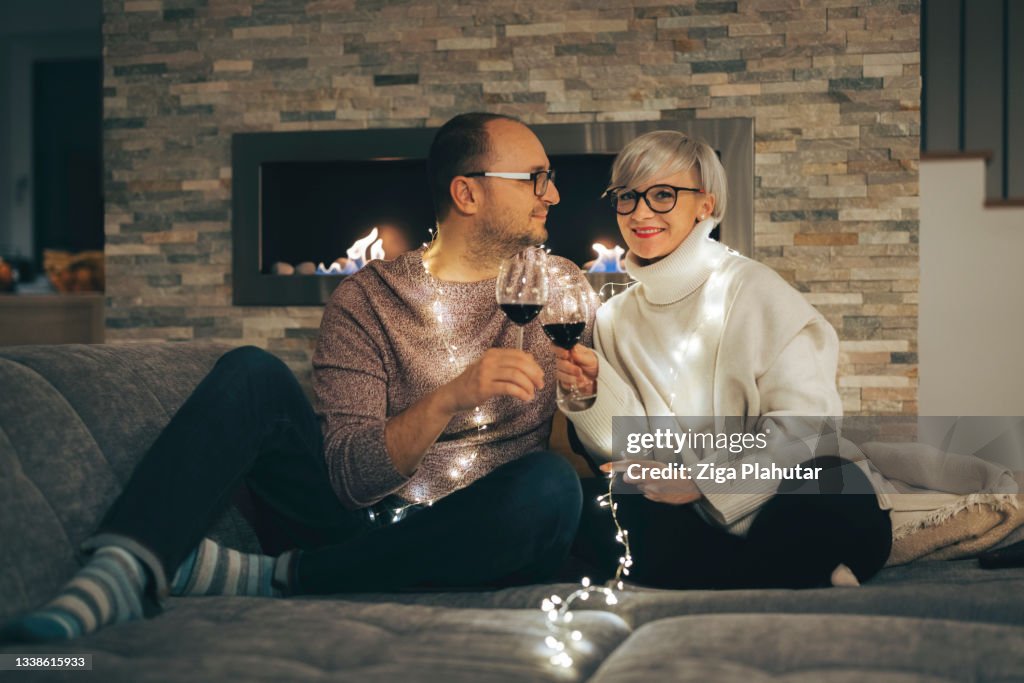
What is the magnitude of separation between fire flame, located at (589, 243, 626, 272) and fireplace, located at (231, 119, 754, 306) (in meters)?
0.05

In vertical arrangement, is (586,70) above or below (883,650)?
above

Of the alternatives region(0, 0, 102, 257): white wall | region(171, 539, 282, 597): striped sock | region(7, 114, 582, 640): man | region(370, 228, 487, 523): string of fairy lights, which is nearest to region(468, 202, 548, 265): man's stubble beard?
region(7, 114, 582, 640): man

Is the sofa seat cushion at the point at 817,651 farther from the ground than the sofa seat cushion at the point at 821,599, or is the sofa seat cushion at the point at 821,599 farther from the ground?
the sofa seat cushion at the point at 817,651

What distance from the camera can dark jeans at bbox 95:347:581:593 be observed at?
130cm

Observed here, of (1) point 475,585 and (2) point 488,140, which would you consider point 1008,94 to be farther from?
(1) point 475,585

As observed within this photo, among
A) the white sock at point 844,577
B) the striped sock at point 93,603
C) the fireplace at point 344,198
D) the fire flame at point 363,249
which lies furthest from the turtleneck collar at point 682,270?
the fire flame at point 363,249

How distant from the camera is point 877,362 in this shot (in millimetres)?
3391

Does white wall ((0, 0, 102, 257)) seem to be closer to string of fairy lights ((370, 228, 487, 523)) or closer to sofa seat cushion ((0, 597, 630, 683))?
string of fairy lights ((370, 228, 487, 523))

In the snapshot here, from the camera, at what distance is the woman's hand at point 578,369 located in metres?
1.45

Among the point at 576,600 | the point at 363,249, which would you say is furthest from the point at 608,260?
the point at 576,600

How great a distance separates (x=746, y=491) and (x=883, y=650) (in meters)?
0.43

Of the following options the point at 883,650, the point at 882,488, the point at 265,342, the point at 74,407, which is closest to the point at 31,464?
the point at 74,407

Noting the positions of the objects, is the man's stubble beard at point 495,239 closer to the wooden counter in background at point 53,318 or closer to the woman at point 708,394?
the woman at point 708,394

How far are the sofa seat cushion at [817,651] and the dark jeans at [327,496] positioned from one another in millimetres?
326
